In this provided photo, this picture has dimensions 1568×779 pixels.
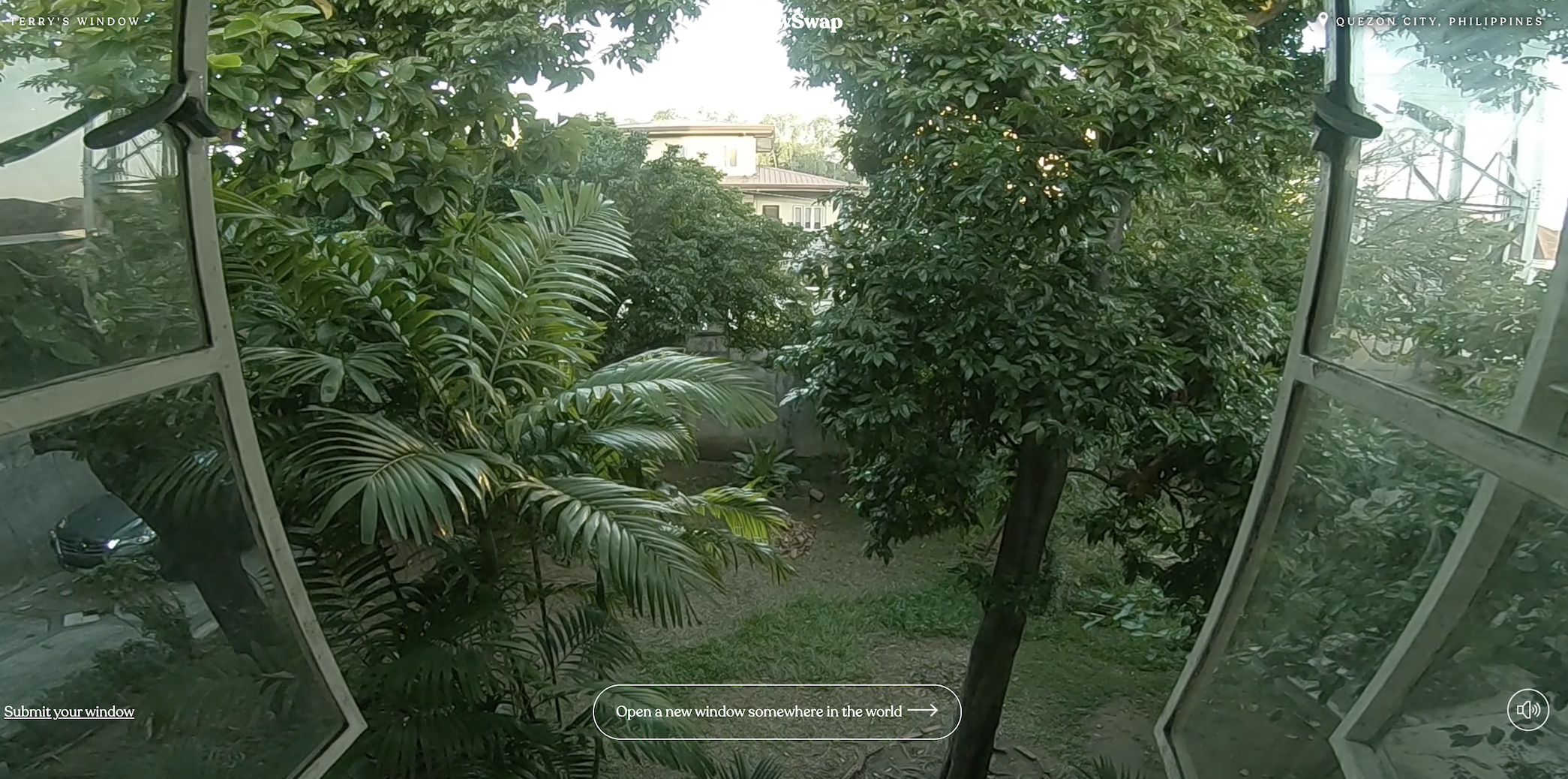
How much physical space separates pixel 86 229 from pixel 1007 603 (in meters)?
1.68

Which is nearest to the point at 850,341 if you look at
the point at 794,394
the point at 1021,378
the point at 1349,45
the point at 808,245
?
the point at 794,394

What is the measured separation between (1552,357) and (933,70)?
1198 mm

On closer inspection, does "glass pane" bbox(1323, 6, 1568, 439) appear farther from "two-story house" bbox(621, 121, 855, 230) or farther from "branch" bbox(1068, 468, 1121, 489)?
"two-story house" bbox(621, 121, 855, 230)

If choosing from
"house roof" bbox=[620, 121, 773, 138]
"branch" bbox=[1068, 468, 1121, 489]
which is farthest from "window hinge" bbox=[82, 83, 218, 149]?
"branch" bbox=[1068, 468, 1121, 489]

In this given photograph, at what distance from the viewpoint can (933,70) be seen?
1749 millimetres

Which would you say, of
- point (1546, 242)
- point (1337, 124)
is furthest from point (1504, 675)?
point (1337, 124)

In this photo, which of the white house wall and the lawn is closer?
the white house wall

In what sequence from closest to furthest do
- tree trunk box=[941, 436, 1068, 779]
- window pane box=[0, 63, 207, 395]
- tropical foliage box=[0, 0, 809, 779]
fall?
window pane box=[0, 63, 207, 395], tropical foliage box=[0, 0, 809, 779], tree trunk box=[941, 436, 1068, 779]

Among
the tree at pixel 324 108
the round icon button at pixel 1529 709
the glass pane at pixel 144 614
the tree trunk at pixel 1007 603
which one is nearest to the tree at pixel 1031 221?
the tree trunk at pixel 1007 603

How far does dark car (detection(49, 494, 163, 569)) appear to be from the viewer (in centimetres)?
94

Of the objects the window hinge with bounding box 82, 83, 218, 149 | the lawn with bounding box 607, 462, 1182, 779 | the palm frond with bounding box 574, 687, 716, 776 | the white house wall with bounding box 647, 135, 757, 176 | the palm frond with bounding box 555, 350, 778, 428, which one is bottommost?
the lawn with bounding box 607, 462, 1182, 779

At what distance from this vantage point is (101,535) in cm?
104

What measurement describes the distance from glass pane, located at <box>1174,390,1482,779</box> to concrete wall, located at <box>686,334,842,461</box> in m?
0.90

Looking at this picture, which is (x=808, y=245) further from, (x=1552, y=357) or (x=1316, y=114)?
(x=1552, y=357)
